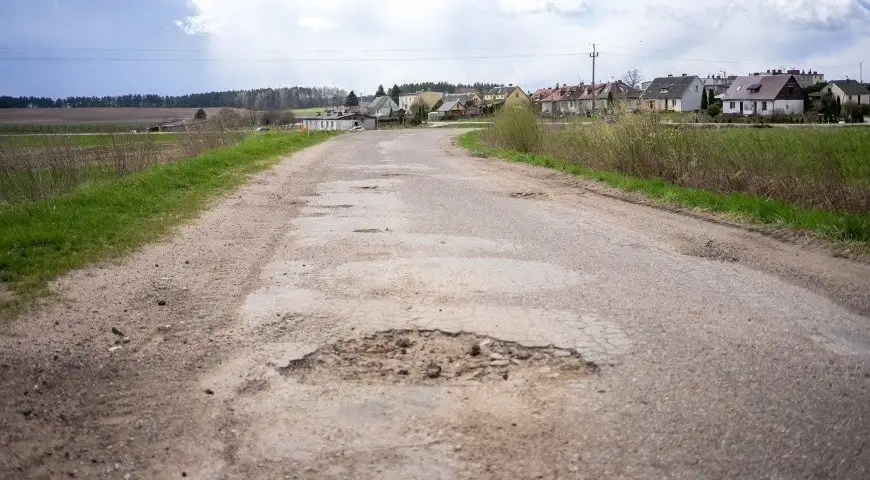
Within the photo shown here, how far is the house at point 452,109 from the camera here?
369ft

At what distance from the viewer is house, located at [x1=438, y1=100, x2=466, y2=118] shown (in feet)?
369

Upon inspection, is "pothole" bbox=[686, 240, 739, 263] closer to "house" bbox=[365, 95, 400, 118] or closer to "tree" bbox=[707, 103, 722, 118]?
"tree" bbox=[707, 103, 722, 118]

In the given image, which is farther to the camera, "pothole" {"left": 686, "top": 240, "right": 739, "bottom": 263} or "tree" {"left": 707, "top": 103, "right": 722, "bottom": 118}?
"tree" {"left": 707, "top": 103, "right": 722, "bottom": 118}

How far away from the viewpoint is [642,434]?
148 inches

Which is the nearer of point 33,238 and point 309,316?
point 309,316

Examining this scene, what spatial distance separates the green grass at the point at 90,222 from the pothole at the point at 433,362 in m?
2.78

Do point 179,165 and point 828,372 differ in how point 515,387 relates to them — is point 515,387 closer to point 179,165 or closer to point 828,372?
point 828,372

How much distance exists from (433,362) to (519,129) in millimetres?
20806

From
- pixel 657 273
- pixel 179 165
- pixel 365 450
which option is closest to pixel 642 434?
pixel 365 450

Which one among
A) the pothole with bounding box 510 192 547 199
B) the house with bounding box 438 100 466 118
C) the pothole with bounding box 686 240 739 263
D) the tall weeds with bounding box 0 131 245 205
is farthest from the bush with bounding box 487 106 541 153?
the house with bounding box 438 100 466 118

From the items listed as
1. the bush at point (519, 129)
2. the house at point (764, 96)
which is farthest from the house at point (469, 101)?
the bush at point (519, 129)

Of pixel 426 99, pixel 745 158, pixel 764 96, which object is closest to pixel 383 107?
pixel 426 99

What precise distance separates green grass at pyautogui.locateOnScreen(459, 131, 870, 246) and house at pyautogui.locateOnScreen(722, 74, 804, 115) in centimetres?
6459

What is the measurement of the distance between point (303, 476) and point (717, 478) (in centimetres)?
190
